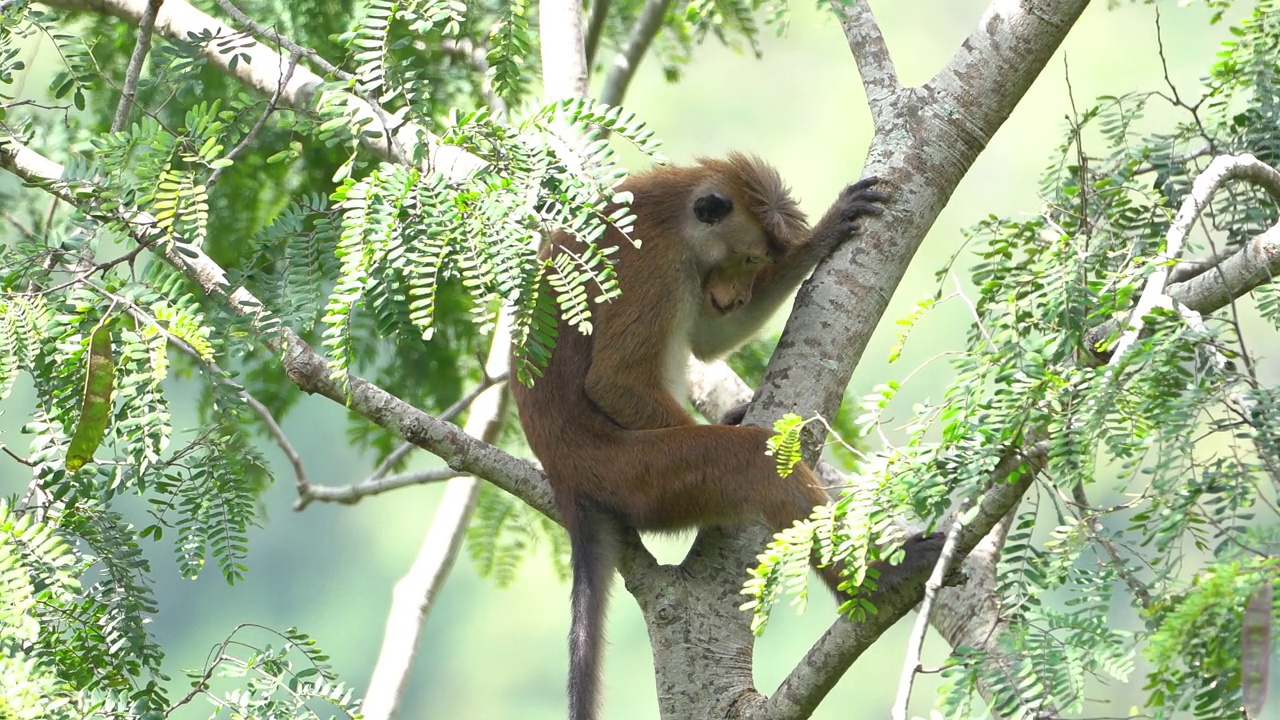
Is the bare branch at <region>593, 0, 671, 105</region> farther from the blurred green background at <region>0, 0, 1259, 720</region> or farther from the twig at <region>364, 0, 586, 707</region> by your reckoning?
the blurred green background at <region>0, 0, 1259, 720</region>

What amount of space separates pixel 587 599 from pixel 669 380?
104 centimetres

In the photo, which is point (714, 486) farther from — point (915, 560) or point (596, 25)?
point (596, 25)

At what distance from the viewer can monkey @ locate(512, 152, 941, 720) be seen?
154 inches

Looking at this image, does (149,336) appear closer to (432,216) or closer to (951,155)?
(432,216)

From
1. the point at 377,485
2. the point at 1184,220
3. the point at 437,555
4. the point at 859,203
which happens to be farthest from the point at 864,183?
the point at 437,555

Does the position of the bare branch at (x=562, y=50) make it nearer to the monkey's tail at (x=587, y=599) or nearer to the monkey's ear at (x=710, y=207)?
the monkey's ear at (x=710, y=207)

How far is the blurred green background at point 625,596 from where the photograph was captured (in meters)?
26.1

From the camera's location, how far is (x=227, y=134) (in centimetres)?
340

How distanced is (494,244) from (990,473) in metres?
1.13

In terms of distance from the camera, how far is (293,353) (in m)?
3.22

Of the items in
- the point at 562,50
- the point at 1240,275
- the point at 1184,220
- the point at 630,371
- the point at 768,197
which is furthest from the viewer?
the point at 562,50

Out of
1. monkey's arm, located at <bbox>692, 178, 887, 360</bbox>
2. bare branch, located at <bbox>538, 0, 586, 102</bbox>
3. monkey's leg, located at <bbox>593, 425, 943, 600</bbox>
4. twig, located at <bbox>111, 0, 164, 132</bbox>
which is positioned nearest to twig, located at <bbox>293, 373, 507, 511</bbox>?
monkey's arm, located at <bbox>692, 178, 887, 360</bbox>

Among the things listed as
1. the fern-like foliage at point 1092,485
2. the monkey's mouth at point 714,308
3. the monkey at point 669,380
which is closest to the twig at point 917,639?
the fern-like foliage at point 1092,485

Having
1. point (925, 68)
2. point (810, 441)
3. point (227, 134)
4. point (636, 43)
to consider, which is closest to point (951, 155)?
point (810, 441)
